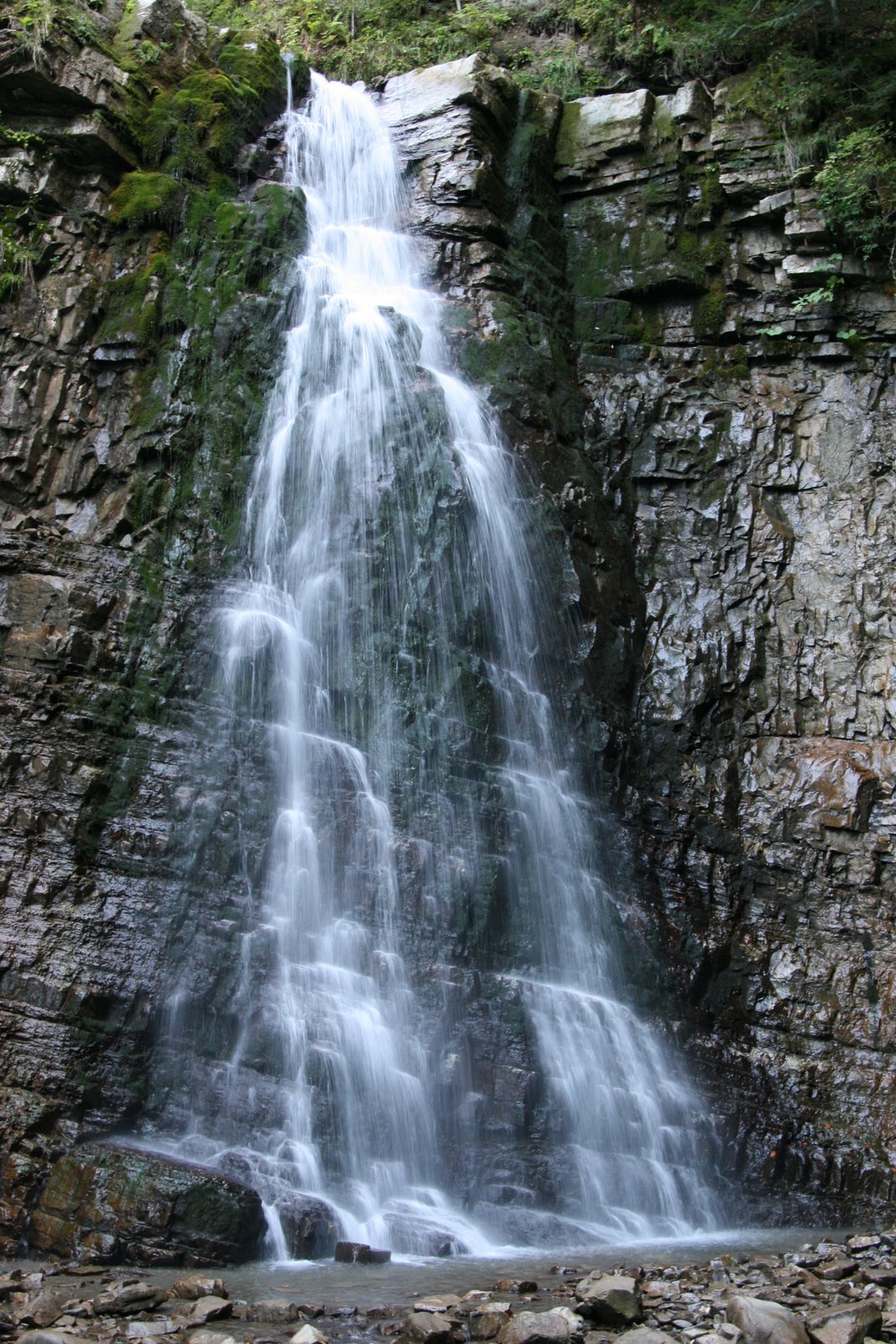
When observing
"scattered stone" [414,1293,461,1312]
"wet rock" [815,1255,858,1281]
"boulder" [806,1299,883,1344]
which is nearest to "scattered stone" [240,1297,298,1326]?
"scattered stone" [414,1293,461,1312]

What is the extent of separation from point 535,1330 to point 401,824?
195 inches

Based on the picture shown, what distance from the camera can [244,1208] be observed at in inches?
275

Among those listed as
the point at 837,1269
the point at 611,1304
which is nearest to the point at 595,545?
the point at 837,1269

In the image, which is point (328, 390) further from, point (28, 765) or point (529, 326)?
point (28, 765)

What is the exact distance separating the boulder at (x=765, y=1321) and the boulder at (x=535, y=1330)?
2.83ft

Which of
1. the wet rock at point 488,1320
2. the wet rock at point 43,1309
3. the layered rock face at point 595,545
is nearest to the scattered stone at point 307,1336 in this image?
the wet rock at point 488,1320

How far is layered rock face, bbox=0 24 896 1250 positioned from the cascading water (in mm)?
474

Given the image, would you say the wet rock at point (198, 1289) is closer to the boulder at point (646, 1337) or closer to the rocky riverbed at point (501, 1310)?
the rocky riverbed at point (501, 1310)

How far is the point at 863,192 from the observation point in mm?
12891

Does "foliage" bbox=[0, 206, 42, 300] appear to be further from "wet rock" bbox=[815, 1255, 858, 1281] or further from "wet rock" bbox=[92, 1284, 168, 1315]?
"wet rock" bbox=[815, 1255, 858, 1281]

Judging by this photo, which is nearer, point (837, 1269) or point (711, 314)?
point (837, 1269)

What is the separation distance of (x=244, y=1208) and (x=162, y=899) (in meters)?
2.60

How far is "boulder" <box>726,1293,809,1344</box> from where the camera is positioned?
4961 millimetres

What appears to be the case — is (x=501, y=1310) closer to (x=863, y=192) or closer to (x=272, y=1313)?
(x=272, y=1313)
